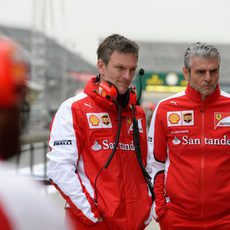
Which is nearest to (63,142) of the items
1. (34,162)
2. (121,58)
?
(121,58)

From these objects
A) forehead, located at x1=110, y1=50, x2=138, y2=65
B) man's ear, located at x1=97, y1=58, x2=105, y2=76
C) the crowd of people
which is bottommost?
the crowd of people

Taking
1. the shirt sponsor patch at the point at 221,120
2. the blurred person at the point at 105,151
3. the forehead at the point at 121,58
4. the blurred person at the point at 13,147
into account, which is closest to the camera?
the blurred person at the point at 13,147

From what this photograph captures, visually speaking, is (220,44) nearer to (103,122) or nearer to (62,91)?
(62,91)

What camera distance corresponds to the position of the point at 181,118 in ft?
12.8

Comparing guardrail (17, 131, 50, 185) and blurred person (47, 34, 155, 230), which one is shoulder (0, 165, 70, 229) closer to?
blurred person (47, 34, 155, 230)

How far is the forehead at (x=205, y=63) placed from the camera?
152 inches

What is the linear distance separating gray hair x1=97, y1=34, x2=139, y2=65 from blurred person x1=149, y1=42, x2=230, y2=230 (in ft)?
1.47

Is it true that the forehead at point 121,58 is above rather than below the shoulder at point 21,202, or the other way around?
above

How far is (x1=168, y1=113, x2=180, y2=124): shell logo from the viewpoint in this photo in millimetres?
3939

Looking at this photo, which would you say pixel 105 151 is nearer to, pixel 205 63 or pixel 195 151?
pixel 195 151

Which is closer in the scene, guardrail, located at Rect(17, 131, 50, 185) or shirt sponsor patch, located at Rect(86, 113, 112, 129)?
shirt sponsor patch, located at Rect(86, 113, 112, 129)

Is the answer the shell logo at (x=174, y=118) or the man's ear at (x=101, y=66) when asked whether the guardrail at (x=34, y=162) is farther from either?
the man's ear at (x=101, y=66)

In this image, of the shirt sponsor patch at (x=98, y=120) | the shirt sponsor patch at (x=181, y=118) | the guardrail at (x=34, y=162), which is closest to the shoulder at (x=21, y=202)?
the shirt sponsor patch at (x=98, y=120)

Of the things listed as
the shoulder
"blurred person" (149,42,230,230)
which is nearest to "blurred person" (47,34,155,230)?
"blurred person" (149,42,230,230)
